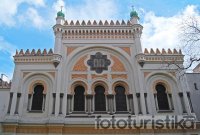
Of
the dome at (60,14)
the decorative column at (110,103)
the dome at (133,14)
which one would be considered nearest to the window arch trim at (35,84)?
the decorative column at (110,103)

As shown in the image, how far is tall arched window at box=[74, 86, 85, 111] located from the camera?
1909 centimetres

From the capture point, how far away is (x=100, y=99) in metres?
19.4

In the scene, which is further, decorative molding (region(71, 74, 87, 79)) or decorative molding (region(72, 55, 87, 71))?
decorative molding (region(72, 55, 87, 71))

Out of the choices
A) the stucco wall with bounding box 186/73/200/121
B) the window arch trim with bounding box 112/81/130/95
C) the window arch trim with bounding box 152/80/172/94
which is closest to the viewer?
the window arch trim with bounding box 112/81/130/95

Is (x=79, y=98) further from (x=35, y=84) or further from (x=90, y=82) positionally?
(x=35, y=84)

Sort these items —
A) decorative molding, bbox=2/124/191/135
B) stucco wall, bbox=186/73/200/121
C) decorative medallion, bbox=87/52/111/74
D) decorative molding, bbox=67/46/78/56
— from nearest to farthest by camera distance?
decorative molding, bbox=2/124/191/135 → decorative medallion, bbox=87/52/111/74 → stucco wall, bbox=186/73/200/121 → decorative molding, bbox=67/46/78/56

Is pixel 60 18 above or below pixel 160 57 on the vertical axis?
above

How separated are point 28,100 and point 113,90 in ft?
20.4

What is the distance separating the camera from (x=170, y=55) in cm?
2062

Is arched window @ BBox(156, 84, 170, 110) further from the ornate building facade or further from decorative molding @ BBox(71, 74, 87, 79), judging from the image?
decorative molding @ BBox(71, 74, 87, 79)

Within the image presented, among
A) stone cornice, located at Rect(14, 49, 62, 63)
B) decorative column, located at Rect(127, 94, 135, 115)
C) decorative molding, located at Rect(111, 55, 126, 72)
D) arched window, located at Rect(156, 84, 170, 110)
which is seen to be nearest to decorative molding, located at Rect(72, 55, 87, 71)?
stone cornice, located at Rect(14, 49, 62, 63)

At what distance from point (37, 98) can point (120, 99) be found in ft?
19.9

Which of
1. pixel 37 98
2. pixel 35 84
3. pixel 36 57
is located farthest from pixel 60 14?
pixel 37 98

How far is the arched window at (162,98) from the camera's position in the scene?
19.2 metres
